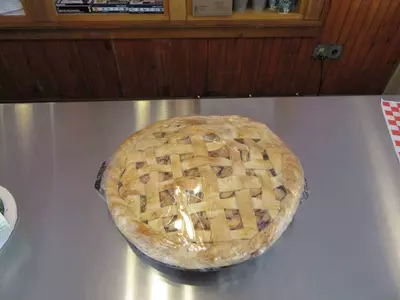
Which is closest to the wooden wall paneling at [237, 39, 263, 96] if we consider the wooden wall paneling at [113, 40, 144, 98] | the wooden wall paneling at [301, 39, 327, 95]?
the wooden wall paneling at [301, 39, 327, 95]

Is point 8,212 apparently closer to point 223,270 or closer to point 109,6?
point 223,270

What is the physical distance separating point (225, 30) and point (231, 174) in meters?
1.08

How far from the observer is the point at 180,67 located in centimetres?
176

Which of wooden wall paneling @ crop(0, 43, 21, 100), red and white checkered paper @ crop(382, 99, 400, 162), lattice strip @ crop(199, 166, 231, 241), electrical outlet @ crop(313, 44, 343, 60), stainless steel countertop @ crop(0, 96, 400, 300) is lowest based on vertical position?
wooden wall paneling @ crop(0, 43, 21, 100)

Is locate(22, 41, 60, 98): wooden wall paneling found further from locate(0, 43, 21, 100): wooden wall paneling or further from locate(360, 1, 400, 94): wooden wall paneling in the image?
locate(360, 1, 400, 94): wooden wall paneling

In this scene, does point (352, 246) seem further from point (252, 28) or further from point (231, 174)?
point (252, 28)

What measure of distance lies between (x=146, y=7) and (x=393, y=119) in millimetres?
1084

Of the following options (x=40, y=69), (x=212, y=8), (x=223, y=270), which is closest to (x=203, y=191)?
(x=223, y=270)

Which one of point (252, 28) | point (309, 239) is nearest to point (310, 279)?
point (309, 239)

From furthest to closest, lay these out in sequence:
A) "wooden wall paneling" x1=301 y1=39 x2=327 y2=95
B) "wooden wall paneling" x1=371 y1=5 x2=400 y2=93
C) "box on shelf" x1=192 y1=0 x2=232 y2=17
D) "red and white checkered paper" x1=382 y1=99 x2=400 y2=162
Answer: "wooden wall paneling" x1=301 y1=39 x2=327 y2=95, "wooden wall paneling" x1=371 y1=5 x2=400 y2=93, "box on shelf" x1=192 y1=0 x2=232 y2=17, "red and white checkered paper" x1=382 y1=99 x2=400 y2=162

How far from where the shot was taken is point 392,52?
1.74 meters

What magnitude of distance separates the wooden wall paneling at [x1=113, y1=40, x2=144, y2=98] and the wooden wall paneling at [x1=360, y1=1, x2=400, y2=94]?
3.67 feet

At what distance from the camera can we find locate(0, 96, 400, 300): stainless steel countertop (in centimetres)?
64

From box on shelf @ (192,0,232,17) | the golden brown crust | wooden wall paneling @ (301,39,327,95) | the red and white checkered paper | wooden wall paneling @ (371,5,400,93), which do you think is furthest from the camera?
wooden wall paneling @ (301,39,327,95)
